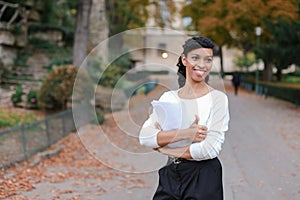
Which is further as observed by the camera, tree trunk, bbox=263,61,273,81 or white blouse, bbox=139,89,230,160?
tree trunk, bbox=263,61,273,81

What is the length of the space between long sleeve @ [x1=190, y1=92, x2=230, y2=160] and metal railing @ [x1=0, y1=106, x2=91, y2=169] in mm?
5018

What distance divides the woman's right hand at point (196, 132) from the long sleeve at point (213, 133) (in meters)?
0.03

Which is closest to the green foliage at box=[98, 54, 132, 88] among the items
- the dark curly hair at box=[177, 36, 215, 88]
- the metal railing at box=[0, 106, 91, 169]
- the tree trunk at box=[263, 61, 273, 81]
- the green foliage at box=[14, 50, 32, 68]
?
the metal railing at box=[0, 106, 91, 169]

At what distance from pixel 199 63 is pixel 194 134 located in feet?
1.44

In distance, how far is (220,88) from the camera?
10.2ft

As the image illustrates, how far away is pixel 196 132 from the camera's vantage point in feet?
9.36

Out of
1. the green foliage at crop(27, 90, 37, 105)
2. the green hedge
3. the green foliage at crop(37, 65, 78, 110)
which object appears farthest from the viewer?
the green hedge

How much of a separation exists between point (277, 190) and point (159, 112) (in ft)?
16.1

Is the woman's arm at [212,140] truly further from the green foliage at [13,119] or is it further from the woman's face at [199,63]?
the green foliage at [13,119]

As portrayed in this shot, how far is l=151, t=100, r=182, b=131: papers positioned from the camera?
9.51 ft

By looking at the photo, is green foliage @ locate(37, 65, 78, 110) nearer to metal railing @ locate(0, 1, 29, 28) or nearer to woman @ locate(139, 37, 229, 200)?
Answer: metal railing @ locate(0, 1, 29, 28)

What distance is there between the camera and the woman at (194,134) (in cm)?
290

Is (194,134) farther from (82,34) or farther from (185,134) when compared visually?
(82,34)

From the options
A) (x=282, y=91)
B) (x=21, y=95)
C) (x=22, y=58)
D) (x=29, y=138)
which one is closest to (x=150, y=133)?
(x=29, y=138)
